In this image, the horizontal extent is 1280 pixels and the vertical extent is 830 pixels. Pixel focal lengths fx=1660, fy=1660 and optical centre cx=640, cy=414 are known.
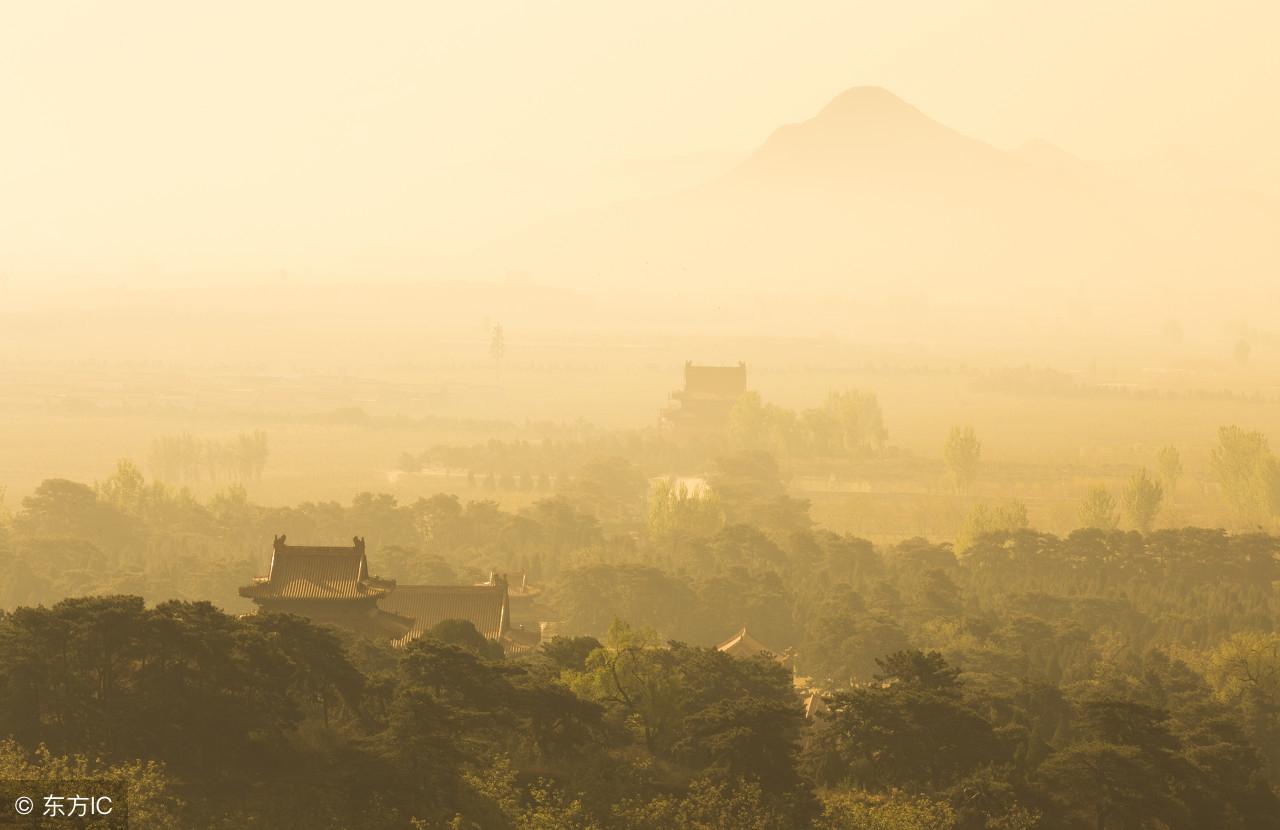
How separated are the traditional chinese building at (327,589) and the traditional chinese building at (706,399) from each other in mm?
75994

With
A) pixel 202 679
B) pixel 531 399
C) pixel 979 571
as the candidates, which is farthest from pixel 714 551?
pixel 531 399

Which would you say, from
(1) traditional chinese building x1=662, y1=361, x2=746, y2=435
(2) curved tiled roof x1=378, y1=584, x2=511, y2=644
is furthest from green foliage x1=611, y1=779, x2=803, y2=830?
(1) traditional chinese building x1=662, y1=361, x2=746, y2=435

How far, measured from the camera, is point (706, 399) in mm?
131375

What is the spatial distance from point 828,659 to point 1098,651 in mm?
9889

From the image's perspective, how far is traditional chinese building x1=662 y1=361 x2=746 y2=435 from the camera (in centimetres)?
13062

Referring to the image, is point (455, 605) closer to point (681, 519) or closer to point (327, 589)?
point (327, 589)

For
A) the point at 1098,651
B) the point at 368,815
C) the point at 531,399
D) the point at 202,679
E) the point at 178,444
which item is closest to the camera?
the point at 368,815

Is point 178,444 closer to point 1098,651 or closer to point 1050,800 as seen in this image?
point 1098,651

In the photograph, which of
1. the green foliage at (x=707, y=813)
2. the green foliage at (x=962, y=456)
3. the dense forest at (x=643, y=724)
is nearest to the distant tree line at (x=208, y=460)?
the green foliage at (x=962, y=456)

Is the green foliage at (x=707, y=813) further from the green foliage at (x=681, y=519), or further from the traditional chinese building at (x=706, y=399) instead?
the traditional chinese building at (x=706, y=399)

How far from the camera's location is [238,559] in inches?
2854

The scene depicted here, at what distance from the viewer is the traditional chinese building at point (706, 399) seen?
429 ft

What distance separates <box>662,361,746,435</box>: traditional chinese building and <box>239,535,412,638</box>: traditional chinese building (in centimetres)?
7599

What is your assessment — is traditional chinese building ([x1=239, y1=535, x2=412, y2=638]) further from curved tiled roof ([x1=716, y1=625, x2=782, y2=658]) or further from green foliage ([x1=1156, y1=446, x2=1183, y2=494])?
green foliage ([x1=1156, y1=446, x2=1183, y2=494])
